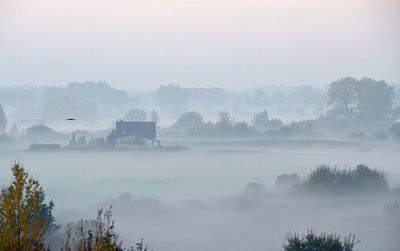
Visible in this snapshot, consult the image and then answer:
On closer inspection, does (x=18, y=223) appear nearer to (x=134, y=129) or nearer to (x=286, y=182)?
(x=286, y=182)

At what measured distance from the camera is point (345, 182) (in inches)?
1795

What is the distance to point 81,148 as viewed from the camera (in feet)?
277

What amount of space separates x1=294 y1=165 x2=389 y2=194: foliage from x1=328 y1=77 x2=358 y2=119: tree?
311 ft

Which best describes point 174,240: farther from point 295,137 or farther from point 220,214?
point 295,137

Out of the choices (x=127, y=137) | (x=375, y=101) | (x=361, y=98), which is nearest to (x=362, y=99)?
(x=361, y=98)

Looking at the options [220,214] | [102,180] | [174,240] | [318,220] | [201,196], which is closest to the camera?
[174,240]

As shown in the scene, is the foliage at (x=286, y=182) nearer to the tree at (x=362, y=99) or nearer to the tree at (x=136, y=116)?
the tree at (x=362, y=99)

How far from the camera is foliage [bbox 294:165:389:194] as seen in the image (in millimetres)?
44781

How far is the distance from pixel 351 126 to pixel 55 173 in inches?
3163

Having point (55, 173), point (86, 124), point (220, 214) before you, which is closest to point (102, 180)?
point (55, 173)

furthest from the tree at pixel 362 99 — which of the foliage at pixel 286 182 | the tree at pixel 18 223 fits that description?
the tree at pixel 18 223

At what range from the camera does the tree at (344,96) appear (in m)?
140

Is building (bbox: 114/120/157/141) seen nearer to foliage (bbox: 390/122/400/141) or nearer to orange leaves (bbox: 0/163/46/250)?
foliage (bbox: 390/122/400/141)

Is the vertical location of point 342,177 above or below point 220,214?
above
